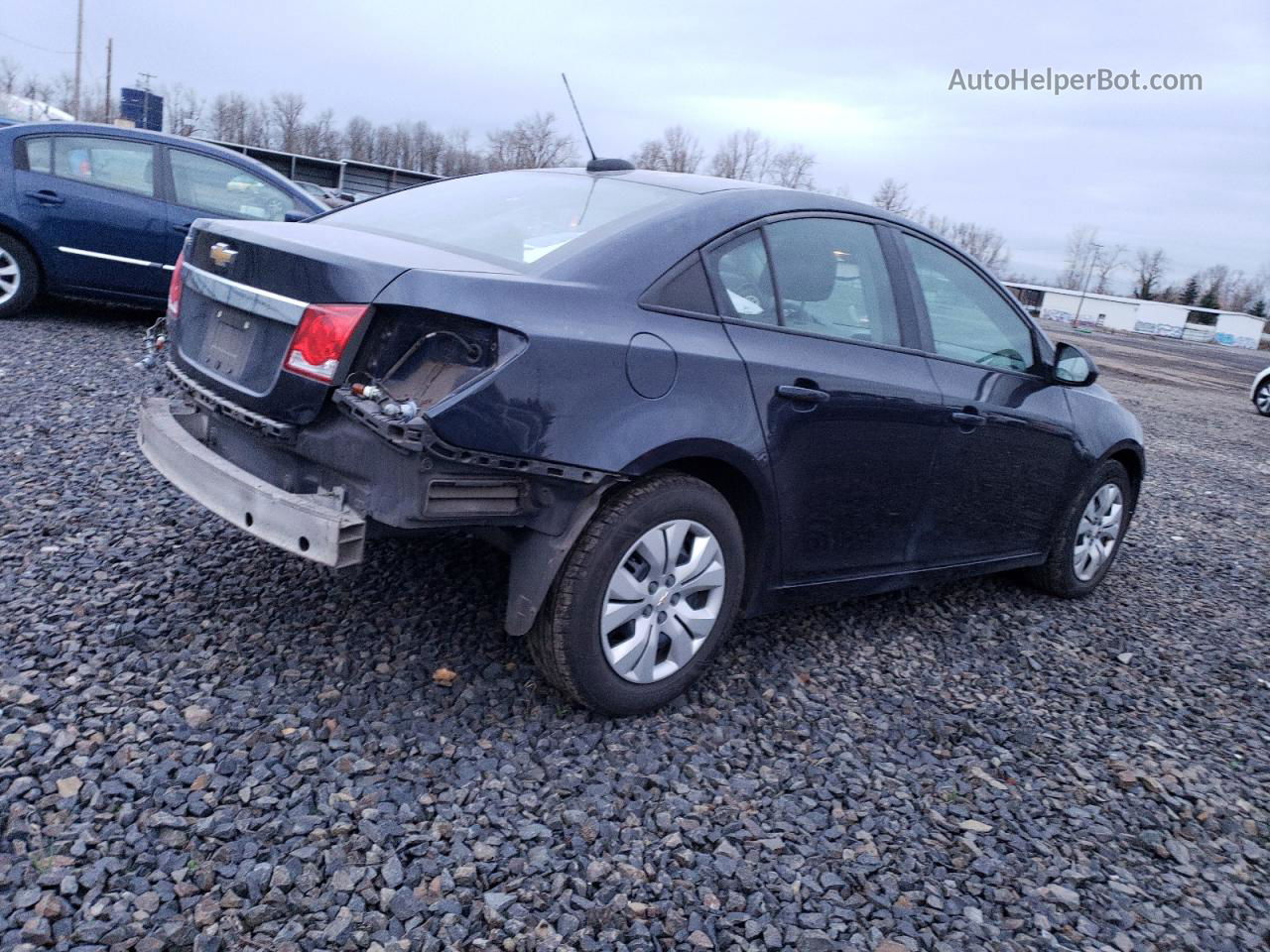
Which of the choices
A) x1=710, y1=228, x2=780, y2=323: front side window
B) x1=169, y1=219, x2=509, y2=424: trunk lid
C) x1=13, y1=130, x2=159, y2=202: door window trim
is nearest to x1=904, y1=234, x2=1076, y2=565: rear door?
x1=710, y1=228, x2=780, y2=323: front side window

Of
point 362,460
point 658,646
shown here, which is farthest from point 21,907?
point 658,646

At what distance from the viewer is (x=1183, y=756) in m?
3.62

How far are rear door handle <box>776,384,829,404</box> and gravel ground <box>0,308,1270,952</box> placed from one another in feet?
3.37

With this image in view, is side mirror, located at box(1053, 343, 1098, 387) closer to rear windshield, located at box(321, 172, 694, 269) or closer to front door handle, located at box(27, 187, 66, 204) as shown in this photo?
rear windshield, located at box(321, 172, 694, 269)

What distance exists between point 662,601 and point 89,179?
24.2ft

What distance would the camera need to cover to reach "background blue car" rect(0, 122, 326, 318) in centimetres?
812

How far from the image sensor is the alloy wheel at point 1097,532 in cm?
506

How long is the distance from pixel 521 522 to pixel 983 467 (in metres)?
2.20

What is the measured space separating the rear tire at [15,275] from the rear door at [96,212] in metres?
0.13

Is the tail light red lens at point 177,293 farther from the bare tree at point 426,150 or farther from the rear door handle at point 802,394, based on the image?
the bare tree at point 426,150

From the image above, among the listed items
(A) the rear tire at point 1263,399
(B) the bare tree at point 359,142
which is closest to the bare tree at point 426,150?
(B) the bare tree at point 359,142

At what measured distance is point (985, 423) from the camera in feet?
13.6

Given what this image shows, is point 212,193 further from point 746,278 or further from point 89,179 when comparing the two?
point 746,278

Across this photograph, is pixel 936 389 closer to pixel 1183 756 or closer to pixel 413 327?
pixel 1183 756
